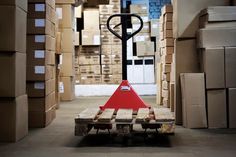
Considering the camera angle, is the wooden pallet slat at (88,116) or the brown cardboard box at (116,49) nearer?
the wooden pallet slat at (88,116)

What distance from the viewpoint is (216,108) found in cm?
495

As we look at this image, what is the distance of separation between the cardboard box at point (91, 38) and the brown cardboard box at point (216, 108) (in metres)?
6.14

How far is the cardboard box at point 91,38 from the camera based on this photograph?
1072cm

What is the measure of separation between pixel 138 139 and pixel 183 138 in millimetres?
507

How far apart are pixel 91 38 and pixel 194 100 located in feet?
20.2

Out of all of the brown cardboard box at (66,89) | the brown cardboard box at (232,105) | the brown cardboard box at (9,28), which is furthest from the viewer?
the brown cardboard box at (66,89)

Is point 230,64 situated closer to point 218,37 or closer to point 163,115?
point 218,37

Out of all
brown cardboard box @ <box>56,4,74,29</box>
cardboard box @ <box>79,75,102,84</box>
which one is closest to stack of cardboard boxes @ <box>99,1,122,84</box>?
cardboard box @ <box>79,75,102,84</box>

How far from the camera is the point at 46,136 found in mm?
4520

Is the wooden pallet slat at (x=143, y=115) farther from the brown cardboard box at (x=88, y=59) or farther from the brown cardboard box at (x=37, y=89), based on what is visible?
the brown cardboard box at (x=88, y=59)

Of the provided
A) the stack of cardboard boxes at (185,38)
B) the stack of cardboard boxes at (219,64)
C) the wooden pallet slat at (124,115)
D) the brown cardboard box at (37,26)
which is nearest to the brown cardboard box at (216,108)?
the stack of cardboard boxes at (219,64)

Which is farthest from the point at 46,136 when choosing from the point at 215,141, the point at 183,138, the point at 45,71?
the point at 215,141

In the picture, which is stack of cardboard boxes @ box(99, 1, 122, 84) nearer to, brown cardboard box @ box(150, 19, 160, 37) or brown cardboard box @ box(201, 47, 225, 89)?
brown cardboard box @ box(150, 19, 160, 37)

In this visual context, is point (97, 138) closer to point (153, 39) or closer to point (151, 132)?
point (151, 132)
